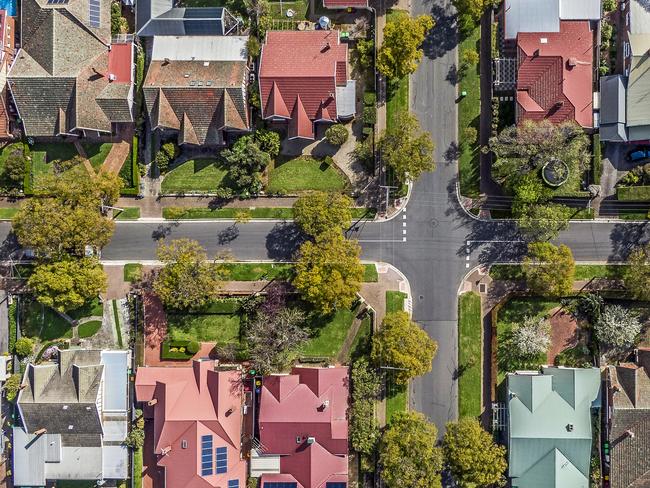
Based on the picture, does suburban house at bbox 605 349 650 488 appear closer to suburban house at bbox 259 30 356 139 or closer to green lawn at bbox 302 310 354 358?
green lawn at bbox 302 310 354 358

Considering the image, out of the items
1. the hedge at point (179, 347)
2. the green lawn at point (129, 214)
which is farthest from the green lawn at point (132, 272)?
the hedge at point (179, 347)

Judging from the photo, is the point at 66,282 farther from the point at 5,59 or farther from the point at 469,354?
the point at 469,354

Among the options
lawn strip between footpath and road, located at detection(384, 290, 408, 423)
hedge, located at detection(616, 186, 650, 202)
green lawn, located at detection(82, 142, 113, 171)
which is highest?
green lawn, located at detection(82, 142, 113, 171)

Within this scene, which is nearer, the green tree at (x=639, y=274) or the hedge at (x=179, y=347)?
the green tree at (x=639, y=274)

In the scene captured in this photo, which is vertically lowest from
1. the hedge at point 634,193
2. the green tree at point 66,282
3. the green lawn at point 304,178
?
the green tree at point 66,282

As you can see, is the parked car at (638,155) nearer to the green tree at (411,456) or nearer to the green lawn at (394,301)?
the green lawn at (394,301)

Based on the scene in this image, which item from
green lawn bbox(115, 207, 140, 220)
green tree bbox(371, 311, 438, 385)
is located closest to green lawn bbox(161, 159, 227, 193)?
green lawn bbox(115, 207, 140, 220)

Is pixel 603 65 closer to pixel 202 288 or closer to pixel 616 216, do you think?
pixel 616 216
